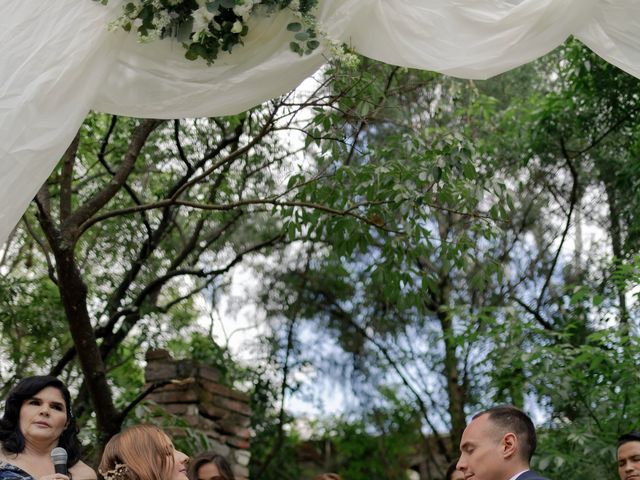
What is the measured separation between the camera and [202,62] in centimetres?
318

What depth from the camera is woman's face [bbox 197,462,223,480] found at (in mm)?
4305

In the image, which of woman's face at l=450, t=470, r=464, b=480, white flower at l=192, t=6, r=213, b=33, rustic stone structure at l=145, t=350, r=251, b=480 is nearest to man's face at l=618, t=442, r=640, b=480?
woman's face at l=450, t=470, r=464, b=480

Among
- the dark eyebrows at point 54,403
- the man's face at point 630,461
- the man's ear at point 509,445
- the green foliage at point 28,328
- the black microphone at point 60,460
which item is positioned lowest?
the man's ear at point 509,445

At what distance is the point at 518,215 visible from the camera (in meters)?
9.16

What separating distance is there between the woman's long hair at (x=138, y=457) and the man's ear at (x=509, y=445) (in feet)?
3.19

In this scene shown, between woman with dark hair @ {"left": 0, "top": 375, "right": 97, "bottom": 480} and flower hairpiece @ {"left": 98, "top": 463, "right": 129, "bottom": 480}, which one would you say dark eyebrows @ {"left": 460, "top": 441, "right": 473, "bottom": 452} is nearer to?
flower hairpiece @ {"left": 98, "top": 463, "right": 129, "bottom": 480}

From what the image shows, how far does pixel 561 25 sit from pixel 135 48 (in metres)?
1.37

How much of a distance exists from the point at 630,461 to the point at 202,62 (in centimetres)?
243

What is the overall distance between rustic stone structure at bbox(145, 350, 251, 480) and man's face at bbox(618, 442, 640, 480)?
8.80 ft

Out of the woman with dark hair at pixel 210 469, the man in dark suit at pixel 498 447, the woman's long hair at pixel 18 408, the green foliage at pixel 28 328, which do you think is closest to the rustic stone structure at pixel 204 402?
the green foliage at pixel 28 328

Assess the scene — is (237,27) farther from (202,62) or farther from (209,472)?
(209,472)

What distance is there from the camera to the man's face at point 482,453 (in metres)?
2.75

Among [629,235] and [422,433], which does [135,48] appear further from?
[422,433]

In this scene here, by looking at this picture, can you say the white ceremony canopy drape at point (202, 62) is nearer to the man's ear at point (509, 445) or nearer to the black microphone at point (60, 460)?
the black microphone at point (60, 460)
